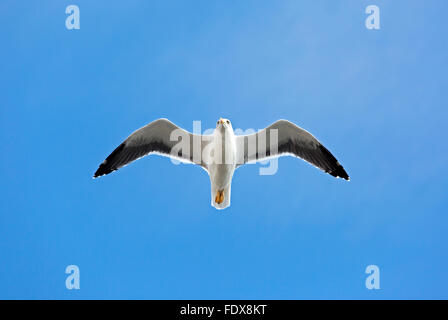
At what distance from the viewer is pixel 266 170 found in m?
9.80

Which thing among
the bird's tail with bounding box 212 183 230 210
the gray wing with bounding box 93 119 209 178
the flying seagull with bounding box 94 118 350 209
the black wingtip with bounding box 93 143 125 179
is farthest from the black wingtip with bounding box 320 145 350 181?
the black wingtip with bounding box 93 143 125 179

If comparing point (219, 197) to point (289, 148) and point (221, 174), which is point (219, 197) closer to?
point (221, 174)

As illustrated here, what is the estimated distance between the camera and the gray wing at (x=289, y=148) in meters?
9.70

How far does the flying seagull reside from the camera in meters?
9.59

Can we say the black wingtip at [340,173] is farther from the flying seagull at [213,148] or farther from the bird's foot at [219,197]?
the bird's foot at [219,197]

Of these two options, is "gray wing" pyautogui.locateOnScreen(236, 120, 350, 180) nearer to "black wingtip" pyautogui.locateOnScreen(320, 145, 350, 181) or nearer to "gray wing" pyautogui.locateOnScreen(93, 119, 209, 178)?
"black wingtip" pyautogui.locateOnScreen(320, 145, 350, 181)

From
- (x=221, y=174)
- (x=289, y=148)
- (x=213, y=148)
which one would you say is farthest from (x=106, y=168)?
(x=289, y=148)

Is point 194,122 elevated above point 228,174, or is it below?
above

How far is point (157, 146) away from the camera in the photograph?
9852mm

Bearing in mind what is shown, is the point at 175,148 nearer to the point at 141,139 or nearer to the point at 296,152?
the point at 141,139

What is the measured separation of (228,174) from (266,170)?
70 centimetres

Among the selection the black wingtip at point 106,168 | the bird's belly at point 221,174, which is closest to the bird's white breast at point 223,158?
the bird's belly at point 221,174

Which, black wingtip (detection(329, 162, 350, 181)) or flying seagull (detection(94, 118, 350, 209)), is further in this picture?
black wingtip (detection(329, 162, 350, 181))

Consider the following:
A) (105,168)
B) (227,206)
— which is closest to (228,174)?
(227,206)
